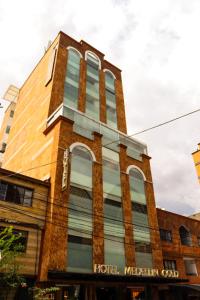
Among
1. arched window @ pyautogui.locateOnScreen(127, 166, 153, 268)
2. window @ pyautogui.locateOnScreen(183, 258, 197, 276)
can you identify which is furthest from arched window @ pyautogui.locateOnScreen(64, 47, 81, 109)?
window @ pyautogui.locateOnScreen(183, 258, 197, 276)

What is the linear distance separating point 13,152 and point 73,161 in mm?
13340

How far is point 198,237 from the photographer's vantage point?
31.9 metres

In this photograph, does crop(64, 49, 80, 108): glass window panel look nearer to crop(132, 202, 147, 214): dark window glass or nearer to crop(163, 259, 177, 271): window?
crop(132, 202, 147, 214): dark window glass

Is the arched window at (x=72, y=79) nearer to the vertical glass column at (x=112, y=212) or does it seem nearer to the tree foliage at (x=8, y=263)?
the vertical glass column at (x=112, y=212)

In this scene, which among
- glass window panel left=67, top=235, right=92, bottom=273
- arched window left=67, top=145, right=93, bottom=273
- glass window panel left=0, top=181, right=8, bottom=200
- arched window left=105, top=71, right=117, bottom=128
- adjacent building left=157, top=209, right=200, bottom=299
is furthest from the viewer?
arched window left=105, top=71, right=117, bottom=128

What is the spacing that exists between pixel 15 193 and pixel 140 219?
1252 cm

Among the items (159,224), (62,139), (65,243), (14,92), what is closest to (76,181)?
(62,139)

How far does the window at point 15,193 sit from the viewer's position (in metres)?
18.6

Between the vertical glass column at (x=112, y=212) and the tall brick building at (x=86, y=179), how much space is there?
0.28ft

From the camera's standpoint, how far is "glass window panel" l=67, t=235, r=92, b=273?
18.7 metres

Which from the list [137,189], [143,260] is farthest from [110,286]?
[137,189]

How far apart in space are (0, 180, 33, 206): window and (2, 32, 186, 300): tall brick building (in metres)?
1.73

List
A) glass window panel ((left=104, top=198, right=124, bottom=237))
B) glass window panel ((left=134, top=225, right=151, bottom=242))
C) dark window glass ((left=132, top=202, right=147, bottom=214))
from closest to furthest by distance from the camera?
glass window panel ((left=104, top=198, right=124, bottom=237)), glass window panel ((left=134, top=225, right=151, bottom=242)), dark window glass ((left=132, top=202, right=147, bottom=214))

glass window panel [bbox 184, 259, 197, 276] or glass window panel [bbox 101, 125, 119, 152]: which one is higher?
glass window panel [bbox 101, 125, 119, 152]
